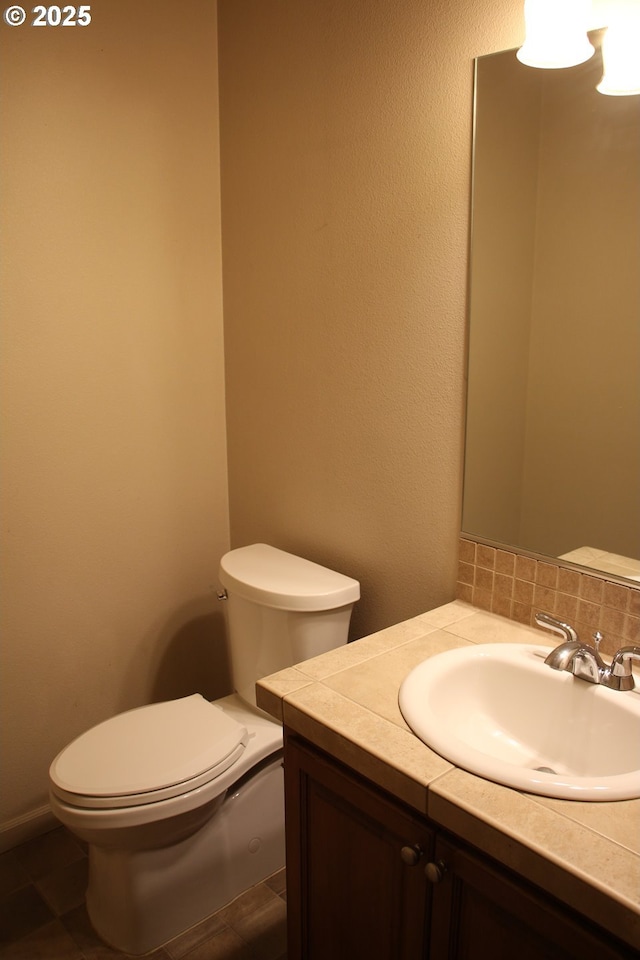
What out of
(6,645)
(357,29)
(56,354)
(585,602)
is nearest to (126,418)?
(56,354)

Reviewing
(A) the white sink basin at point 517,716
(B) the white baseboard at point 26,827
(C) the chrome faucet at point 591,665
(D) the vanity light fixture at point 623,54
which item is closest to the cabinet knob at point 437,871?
(A) the white sink basin at point 517,716

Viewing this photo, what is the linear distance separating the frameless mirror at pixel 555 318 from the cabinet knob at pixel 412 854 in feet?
2.02

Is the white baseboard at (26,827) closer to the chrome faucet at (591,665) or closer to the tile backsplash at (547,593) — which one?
the tile backsplash at (547,593)

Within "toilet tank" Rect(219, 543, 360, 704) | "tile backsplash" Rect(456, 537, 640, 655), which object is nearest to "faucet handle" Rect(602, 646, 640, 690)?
"tile backsplash" Rect(456, 537, 640, 655)

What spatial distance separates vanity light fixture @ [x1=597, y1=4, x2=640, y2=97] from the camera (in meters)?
1.21

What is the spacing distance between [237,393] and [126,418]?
1.18 feet

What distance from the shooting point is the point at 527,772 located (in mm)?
998

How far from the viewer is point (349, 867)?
1.20m

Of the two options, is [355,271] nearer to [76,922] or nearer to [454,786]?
[454,786]

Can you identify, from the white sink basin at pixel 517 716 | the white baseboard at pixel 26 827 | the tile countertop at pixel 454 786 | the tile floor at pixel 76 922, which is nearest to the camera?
the tile countertop at pixel 454 786

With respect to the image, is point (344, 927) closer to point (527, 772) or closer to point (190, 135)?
point (527, 772)

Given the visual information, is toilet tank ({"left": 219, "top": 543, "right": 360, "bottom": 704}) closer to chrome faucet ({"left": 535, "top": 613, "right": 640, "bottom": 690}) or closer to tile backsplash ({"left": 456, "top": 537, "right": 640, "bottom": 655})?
tile backsplash ({"left": 456, "top": 537, "right": 640, "bottom": 655})

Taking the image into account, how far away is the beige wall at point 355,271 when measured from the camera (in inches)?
61.1

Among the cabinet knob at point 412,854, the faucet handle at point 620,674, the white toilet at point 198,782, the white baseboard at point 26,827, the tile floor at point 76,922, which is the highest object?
the faucet handle at point 620,674
